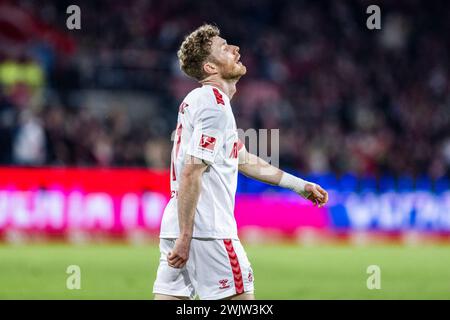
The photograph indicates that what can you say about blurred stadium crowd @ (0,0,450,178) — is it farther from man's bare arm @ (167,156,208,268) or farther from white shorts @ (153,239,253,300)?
man's bare arm @ (167,156,208,268)

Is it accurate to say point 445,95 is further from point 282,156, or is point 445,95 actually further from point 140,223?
point 140,223

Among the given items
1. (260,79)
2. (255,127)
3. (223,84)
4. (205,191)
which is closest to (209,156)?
(205,191)

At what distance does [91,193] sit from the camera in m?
14.4

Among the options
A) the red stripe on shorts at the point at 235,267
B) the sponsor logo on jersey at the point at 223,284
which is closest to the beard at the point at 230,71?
the red stripe on shorts at the point at 235,267

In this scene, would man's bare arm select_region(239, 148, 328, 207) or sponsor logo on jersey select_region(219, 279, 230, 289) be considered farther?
man's bare arm select_region(239, 148, 328, 207)

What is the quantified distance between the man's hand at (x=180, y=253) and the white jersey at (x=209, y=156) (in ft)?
0.47

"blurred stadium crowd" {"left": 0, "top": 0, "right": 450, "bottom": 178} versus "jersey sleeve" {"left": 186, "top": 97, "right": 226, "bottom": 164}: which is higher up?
"blurred stadium crowd" {"left": 0, "top": 0, "right": 450, "bottom": 178}

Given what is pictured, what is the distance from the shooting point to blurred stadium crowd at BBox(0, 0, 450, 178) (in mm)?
17094

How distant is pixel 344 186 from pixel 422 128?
6231mm

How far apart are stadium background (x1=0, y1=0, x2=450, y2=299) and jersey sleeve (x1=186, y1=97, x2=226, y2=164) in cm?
380

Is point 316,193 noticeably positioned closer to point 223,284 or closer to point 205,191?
point 205,191

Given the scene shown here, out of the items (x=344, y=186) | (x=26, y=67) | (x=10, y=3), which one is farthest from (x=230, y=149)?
(x=10, y=3)

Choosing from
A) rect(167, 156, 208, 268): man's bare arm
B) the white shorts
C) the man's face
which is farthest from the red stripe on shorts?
the man's face

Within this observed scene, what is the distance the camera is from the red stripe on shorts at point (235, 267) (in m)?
5.16
